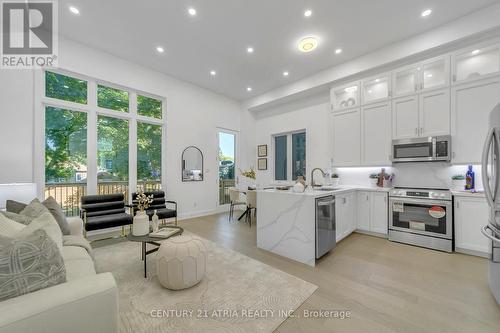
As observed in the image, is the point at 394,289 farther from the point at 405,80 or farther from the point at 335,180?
the point at 405,80

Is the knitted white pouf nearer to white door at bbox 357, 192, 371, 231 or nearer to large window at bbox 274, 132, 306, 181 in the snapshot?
white door at bbox 357, 192, 371, 231

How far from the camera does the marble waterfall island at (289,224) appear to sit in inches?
103

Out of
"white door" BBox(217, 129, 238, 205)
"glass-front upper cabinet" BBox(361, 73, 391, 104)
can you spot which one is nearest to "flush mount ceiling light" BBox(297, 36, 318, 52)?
"glass-front upper cabinet" BBox(361, 73, 391, 104)

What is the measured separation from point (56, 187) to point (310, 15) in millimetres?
5306

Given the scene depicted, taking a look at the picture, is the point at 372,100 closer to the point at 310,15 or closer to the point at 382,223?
the point at 310,15

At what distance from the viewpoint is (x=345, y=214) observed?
140 inches

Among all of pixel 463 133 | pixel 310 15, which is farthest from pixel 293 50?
pixel 463 133

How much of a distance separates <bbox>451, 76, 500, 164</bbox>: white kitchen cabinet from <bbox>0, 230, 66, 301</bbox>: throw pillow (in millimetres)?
4904

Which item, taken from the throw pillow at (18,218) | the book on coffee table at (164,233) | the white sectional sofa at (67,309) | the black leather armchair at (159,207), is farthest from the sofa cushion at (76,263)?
the black leather armchair at (159,207)

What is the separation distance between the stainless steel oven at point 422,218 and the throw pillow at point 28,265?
430cm

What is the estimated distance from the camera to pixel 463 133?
3.15m

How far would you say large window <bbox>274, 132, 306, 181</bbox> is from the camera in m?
5.69

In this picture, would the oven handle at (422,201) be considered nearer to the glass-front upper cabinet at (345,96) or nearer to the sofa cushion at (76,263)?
the glass-front upper cabinet at (345,96)

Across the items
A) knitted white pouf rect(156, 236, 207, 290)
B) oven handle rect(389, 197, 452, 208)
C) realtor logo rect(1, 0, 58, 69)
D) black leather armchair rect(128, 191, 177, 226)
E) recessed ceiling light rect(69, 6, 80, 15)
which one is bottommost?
knitted white pouf rect(156, 236, 207, 290)
